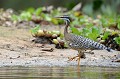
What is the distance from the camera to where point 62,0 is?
109ft

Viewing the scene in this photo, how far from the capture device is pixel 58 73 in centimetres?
940

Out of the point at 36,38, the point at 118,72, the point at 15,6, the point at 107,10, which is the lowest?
the point at 118,72

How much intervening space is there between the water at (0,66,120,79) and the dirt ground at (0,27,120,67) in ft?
2.40

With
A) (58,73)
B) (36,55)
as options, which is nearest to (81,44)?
(36,55)

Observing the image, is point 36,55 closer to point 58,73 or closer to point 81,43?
point 81,43

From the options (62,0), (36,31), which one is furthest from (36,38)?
(62,0)

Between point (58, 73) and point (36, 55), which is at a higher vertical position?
point (36, 55)

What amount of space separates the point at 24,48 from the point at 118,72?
3.44m

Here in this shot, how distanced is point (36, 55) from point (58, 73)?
2.66m

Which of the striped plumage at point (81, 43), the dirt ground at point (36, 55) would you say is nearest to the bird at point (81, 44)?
the striped plumage at point (81, 43)

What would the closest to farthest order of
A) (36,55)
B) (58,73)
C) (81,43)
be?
(58,73)
(81,43)
(36,55)

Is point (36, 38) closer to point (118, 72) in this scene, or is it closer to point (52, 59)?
point (52, 59)

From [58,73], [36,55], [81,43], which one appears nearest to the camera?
[58,73]

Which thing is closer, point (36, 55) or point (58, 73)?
point (58, 73)
